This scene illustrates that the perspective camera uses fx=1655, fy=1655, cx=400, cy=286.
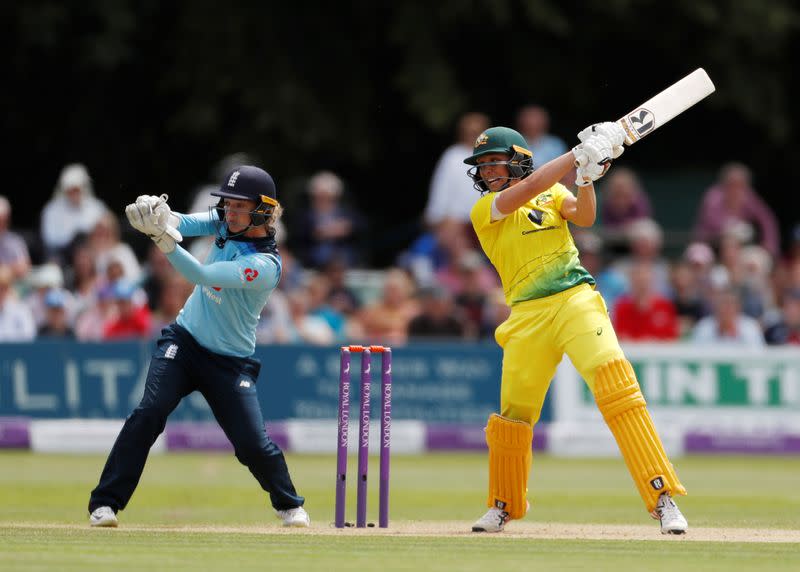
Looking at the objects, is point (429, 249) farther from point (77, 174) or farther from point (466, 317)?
point (77, 174)

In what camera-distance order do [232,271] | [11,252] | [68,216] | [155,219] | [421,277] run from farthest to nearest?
[421,277] → [68,216] → [11,252] → [232,271] → [155,219]

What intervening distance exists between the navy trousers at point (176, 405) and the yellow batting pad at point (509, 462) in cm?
92

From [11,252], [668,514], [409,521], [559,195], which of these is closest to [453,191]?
[11,252]

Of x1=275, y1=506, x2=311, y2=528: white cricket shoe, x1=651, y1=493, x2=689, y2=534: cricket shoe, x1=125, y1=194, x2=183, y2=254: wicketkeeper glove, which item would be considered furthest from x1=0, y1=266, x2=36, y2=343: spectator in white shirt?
x1=651, y1=493, x2=689, y2=534: cricket shoe

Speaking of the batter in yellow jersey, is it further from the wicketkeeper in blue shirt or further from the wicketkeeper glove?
the wicketkeeper glove

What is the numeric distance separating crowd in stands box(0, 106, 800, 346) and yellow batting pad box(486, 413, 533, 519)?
5794 millimetres

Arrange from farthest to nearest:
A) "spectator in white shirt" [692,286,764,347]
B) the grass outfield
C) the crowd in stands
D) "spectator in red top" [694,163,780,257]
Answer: "spectator in red top" [694,163,780,257], the crowd in stands, "spectator in white shirt" [692,286,764,347], the grass outfield

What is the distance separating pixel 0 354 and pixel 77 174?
1.89m

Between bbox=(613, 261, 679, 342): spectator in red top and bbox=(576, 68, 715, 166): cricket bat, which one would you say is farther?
bbox=(613, 261, 679, 342): spectator in red top

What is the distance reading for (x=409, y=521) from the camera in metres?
8.12

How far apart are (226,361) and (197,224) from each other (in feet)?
2.17

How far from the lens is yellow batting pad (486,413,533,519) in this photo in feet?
24.7

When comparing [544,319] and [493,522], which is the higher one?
[544,319]

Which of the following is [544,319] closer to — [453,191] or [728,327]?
[728,327]
